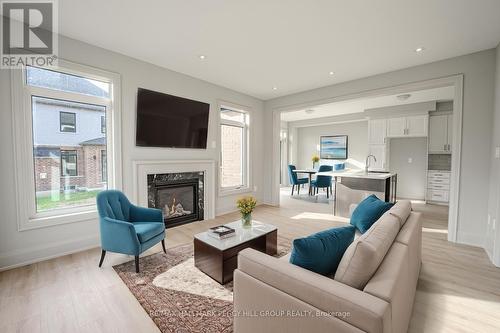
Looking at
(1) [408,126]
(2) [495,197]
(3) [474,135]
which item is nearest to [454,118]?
(3) [474,135]

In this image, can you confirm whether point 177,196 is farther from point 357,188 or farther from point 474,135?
point 474,135

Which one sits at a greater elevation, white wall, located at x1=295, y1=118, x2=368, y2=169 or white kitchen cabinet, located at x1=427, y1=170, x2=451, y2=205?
white wall, located at x1=295, y1=118, x2=368, y2=169

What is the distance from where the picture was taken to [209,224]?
405 cm

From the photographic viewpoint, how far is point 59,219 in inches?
108

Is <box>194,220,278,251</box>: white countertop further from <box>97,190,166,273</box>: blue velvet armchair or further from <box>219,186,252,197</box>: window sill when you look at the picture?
<box>219,186,252,197</box>: window sill

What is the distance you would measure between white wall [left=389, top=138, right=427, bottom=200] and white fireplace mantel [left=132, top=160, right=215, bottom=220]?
548 cm

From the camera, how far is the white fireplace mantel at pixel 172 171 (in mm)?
3400

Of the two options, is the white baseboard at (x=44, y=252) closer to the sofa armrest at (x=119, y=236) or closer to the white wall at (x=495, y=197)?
the sofa armrest at (x=119, y=236)

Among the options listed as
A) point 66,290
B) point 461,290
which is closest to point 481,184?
point 461,290

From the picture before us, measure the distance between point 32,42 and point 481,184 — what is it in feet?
19.5

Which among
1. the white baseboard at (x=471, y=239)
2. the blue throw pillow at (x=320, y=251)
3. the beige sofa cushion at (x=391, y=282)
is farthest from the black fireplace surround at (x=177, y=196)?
the white baseboard at (x=471, y=239)

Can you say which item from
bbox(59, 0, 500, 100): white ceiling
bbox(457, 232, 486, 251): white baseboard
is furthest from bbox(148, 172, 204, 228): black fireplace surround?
bbox(457, 232, 486, 251): white baseboard

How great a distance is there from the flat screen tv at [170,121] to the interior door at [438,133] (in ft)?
18.9

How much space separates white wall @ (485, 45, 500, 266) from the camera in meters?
2.60
